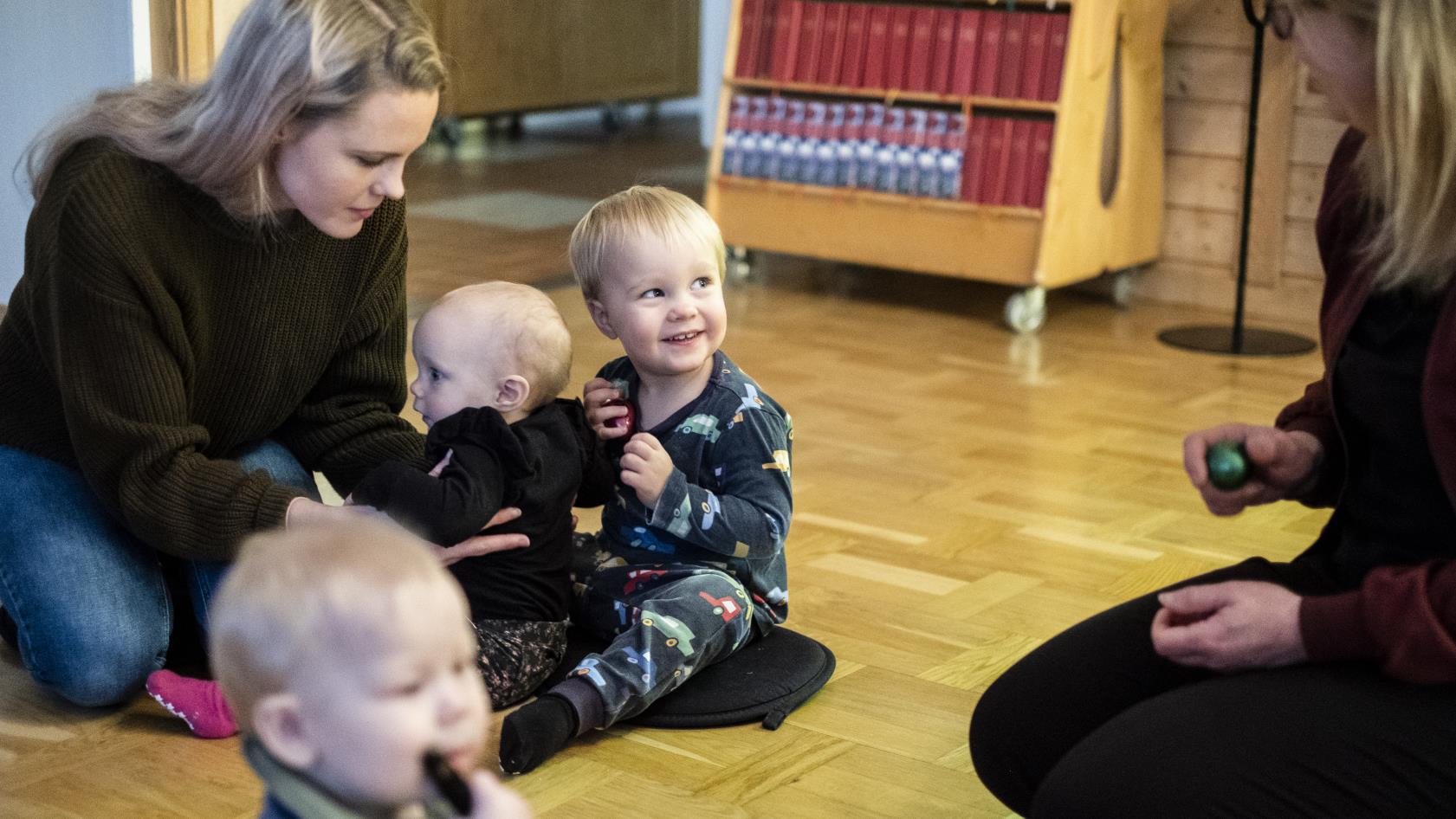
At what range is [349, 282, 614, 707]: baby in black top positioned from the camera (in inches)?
76.5

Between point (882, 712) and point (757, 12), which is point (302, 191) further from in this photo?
point (757, 12)

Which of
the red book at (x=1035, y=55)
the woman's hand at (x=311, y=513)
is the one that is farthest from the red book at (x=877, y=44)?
the woman's hand at (x=311, y=513)

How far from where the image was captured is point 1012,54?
4.40 metres

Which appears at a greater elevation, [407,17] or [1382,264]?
[407,17]

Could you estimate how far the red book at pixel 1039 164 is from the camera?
14.3 feet

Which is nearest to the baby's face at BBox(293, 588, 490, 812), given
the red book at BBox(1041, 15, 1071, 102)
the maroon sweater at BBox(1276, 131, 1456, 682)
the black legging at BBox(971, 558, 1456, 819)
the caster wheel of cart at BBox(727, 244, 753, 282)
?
the black legging at BBox(971, 558, 1456, 819)

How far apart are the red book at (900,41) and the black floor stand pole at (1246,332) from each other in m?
0.91

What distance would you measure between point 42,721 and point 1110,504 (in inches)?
70.6

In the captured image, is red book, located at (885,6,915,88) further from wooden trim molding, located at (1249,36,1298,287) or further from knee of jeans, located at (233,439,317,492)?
knee of jeans, located at (233,439,317,492)

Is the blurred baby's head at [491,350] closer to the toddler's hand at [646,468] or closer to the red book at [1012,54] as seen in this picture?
the toddler's hand at [646,468]

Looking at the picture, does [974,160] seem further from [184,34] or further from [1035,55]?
[184,34]

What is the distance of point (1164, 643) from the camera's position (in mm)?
1411

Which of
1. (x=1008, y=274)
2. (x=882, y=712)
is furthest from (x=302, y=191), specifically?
(x=1008, y=274)

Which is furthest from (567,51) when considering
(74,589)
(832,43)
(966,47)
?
(74,589)
